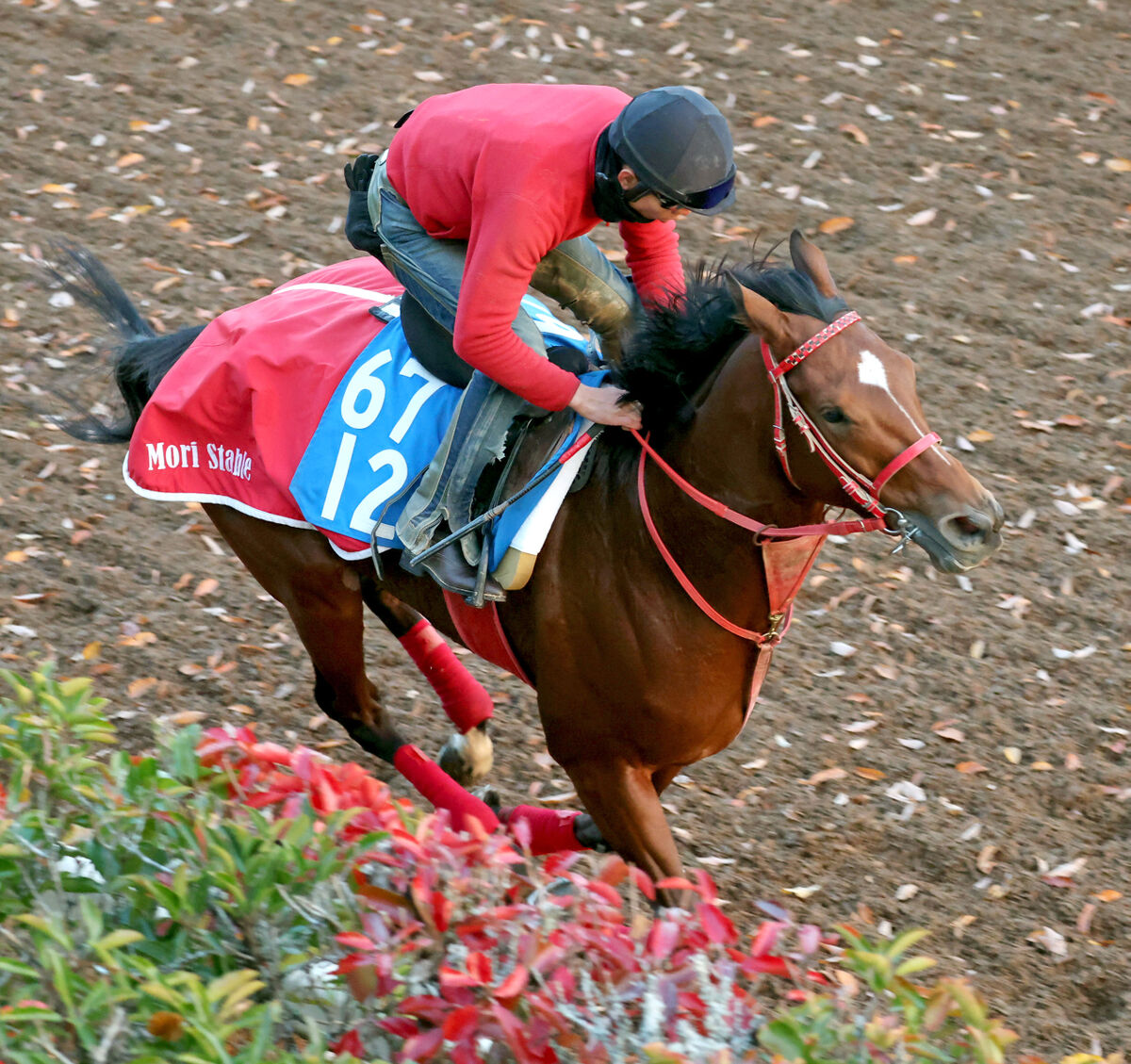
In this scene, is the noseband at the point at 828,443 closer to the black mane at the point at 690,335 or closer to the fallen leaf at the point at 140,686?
the black mane at the point at 690,335

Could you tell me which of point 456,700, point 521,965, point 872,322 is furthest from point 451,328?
point 872,322

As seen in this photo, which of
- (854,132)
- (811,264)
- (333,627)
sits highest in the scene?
(811,264)

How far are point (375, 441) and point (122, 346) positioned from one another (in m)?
1.28

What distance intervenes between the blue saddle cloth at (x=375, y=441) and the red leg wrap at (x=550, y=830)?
0.93 metres

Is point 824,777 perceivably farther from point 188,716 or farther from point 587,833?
point 188,716

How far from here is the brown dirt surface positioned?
3.99m

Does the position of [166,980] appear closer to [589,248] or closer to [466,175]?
[466,175]

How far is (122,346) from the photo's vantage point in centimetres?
421

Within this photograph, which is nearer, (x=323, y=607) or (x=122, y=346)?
(x=323, y=607)

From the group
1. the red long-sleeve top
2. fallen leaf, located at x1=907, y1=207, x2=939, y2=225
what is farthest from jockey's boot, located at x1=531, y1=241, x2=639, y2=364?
fallen leaf, located at x1=907, y1=207, x2=939, y2=225

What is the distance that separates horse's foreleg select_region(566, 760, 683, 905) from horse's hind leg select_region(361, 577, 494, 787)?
93 centimetres

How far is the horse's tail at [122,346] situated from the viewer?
13.4 ft

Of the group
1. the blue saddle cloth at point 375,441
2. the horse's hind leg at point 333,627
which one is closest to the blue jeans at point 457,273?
the blue saddle cloth at point 375,441

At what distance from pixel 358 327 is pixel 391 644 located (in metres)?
1.59
